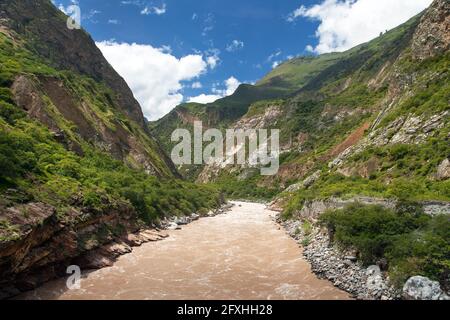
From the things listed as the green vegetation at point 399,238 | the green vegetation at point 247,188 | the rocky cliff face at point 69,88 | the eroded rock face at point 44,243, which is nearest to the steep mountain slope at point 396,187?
the green vegetation at point 399,238

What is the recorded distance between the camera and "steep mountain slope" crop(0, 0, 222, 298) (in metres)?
21.3

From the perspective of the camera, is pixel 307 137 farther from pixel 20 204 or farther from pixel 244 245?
pixel 20 204

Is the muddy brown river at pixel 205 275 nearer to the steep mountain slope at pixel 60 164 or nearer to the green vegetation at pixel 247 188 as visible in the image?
the steep mountain slope at pixel 60 164

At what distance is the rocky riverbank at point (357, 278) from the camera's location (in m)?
17.4

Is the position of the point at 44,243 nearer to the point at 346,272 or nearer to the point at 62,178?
the point at 62,178

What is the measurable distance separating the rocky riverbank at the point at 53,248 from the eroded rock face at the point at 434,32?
50.0m

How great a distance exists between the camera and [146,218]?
41125 millimetres

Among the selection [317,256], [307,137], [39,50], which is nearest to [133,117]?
[39,50]

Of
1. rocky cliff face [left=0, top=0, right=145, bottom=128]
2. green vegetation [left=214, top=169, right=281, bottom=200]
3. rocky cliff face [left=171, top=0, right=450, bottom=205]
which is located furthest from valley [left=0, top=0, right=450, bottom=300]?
green vegetation [left=214, top=169, right=281, bottom=200]

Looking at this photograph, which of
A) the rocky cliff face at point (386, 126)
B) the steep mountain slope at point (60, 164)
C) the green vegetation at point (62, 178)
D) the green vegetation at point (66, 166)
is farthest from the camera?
the rocky cliff face at point (386, 126)

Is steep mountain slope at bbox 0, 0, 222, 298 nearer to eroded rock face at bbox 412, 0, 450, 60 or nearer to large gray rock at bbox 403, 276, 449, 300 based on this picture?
large gray rock at bbox 403, 276, 449, 300

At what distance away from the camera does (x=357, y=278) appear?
69.0 feet

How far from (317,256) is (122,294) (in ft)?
44.9

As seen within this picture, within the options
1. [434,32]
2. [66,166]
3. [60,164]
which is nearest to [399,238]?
[66,166]
